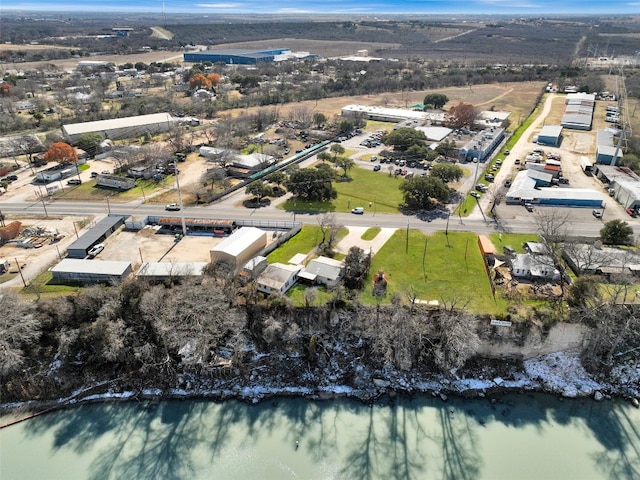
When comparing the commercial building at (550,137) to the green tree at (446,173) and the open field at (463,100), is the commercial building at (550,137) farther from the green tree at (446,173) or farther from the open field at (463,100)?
the green tree at (446,173)

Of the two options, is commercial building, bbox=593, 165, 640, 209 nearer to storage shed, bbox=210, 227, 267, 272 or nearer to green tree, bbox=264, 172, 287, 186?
green tree, bbox=264, 172, 287, 186

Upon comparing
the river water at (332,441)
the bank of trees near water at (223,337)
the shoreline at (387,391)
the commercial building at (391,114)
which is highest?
the commercial building at (391,114)

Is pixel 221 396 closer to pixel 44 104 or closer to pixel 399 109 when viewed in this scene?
pixel 399 109

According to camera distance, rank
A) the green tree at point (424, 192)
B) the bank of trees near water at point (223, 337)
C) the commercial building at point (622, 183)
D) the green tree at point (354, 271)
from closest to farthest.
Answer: the bank of trees near water at point (223, 337)
the green tree at point (354, 271)
the green tree at point (424, 192)
the commercial building at point (622, 183)

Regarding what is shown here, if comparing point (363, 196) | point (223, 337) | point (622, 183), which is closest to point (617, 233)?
point (622, 183)

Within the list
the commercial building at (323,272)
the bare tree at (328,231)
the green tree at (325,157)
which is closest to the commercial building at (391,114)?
the green tree at (325,157)

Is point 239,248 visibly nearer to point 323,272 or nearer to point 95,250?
point 323,272

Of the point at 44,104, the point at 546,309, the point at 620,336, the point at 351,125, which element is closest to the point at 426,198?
the point at 546,309
